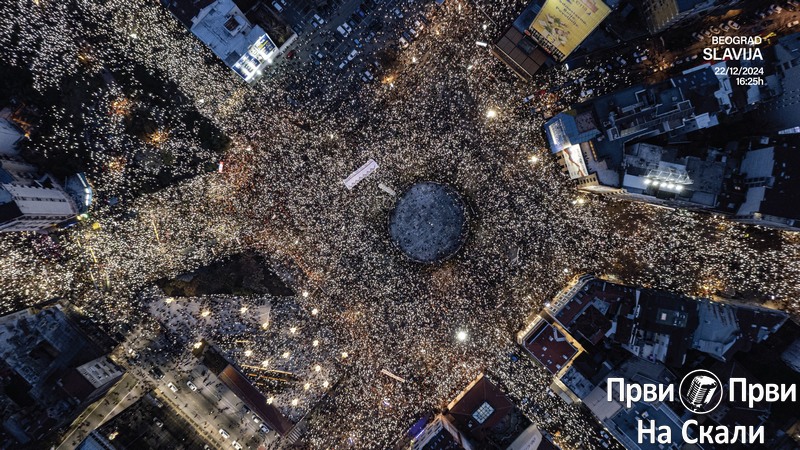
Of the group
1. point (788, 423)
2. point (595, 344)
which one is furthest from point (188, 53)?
point (788, 423)

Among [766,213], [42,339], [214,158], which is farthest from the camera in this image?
[214,158]

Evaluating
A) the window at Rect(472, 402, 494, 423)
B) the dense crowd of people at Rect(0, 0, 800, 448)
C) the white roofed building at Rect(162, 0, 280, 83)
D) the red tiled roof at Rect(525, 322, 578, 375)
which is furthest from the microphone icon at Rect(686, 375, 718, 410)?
the white roofed building at Rect(162, 0, 280, 83)

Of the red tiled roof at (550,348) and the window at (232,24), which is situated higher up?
the window at (232,24)

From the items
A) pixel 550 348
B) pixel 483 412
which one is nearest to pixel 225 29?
pixel 550 348

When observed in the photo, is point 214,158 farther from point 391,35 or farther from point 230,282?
point 391,35

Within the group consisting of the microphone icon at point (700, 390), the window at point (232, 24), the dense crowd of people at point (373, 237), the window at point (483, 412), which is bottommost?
the microphone icon at point (700, 390)

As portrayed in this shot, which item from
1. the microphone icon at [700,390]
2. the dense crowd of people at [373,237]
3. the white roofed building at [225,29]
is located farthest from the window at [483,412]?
the white roofed building at [225,29]

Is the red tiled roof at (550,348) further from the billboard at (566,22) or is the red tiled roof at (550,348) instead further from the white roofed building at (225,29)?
the white roofed building at (225,29)

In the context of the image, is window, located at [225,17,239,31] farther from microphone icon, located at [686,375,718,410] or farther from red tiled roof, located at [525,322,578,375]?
microphone icon, located at [686,375,718,410]
